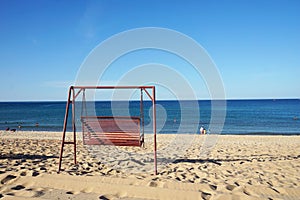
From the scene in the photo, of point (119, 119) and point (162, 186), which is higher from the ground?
point (119, 119)

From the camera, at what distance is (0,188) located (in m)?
4.19

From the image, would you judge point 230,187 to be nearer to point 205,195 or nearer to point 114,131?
point 205,195

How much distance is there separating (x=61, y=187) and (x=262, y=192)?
350 cm

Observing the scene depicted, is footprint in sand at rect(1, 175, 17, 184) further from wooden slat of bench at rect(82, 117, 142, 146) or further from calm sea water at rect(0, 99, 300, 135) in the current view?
calm sea water at rect(0, 99, 300, 135)

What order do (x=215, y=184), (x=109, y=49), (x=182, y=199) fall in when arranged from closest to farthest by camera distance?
(x=182, y=199) → (x=215, y=184) → (x=109, y=49)

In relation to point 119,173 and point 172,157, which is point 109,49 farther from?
point 119,173

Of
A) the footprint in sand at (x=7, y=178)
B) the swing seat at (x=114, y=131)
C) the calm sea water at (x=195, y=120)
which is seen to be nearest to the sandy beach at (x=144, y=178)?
the footprint in sand at (x=7, y=178)

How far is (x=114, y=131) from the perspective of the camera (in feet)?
24.1

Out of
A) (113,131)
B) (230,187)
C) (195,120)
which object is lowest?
(230,187)

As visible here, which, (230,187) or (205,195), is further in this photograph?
(230,187)

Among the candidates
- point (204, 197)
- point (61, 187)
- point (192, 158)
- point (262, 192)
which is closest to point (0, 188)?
point (61, 187)

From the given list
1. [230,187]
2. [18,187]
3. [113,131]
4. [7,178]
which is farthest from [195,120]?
[18,187]

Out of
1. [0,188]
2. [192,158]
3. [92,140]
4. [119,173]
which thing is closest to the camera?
[0,188]

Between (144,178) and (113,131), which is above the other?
(113,131)
